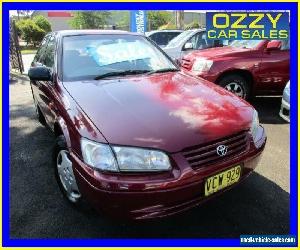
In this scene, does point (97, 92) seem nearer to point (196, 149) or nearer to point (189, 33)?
point (196, 149)

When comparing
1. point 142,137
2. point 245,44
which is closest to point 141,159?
point 142,137

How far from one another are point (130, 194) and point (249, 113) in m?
1.35

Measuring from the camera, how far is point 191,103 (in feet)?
9.33

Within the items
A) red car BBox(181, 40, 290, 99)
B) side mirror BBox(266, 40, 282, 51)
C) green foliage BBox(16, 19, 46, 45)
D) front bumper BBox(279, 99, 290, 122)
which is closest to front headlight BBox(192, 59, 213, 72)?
red car BBox(181, 40, 290, 99)

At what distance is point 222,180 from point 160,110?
0.73 m

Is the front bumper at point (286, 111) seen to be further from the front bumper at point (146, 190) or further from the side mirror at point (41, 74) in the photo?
the side mirror at point (41, 74)

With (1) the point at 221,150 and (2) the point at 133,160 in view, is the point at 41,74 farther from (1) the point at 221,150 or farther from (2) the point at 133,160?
(1) the point at 221,150

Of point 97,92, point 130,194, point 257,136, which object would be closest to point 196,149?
point 130,194

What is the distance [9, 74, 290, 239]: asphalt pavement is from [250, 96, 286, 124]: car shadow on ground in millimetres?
1287

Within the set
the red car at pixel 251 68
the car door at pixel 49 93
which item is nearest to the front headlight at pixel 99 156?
the car door at pixel 49 93

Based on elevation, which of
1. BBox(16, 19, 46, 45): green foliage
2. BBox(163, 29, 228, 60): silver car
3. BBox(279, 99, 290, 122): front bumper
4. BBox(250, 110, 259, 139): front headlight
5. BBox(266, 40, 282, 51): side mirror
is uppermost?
BBox(16, 19, 46, 45): green foliage

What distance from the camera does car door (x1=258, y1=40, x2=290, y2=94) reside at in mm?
5902

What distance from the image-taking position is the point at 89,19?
4481 cm

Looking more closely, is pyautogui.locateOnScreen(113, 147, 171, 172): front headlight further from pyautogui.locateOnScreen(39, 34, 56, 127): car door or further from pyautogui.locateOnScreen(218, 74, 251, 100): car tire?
pyautogui.locateOnScreen(218, 74, 251, 100): car tire
